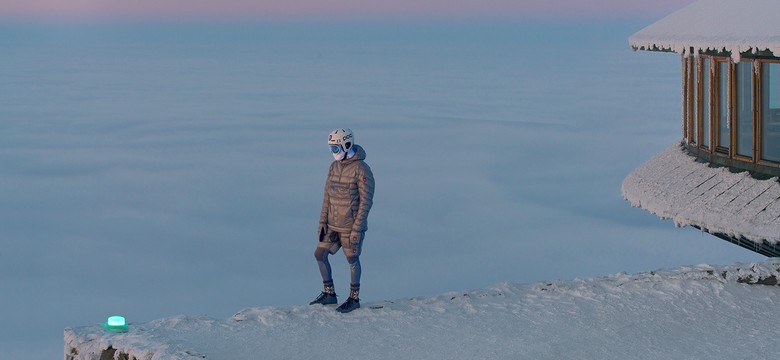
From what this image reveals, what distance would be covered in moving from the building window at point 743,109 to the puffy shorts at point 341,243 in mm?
7831

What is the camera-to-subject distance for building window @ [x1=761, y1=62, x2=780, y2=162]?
1758cm

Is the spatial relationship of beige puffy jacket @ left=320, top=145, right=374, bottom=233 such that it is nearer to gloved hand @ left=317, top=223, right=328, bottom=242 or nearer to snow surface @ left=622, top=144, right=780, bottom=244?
gloved hand @ left=317, top=223, right=328, bottom=242

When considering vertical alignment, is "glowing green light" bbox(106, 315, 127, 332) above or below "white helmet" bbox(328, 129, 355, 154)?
below

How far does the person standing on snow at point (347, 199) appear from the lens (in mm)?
12859

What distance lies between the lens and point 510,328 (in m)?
12.8

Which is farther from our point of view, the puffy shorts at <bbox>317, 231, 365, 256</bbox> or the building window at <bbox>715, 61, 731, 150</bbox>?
the building window at <bbox>715, 61, 731, 150</bbox>

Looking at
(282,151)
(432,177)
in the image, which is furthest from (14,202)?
(432,177)

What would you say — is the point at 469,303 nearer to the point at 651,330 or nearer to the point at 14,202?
the point at 651,330

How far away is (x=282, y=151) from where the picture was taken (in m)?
119

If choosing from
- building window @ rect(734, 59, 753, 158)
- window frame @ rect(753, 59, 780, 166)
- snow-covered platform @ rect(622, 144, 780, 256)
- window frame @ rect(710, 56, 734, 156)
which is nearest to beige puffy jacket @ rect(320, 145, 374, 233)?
snow-covered platform @ rect(622, 144, 780, 256)

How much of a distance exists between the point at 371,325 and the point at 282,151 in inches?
4201

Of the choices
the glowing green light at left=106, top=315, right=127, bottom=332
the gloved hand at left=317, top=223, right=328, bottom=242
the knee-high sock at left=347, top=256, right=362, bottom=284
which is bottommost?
the glowing green light at left=106, top=315, right=127, bottom=332

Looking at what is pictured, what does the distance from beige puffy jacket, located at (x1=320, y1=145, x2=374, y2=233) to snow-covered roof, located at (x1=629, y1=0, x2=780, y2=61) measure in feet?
21.5

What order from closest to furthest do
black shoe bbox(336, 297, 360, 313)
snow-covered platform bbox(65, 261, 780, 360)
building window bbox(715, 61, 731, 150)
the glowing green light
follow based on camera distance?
1. snow-covered platform bbox(65, 261, 780, 360)
2. the glowing green light
3. black shoe bbox(336, 297, 360, 313)
4. building window bbox(715, 61, 731, 150)
